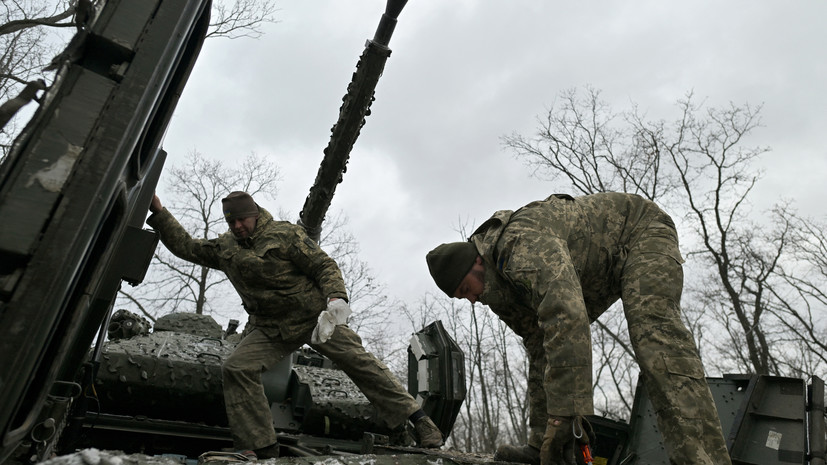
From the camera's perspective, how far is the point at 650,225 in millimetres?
3221

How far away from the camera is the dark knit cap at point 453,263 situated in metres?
3.25

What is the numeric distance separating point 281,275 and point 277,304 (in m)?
0.20

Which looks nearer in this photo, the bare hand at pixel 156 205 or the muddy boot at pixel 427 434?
the muddy boot at pixel 427 434

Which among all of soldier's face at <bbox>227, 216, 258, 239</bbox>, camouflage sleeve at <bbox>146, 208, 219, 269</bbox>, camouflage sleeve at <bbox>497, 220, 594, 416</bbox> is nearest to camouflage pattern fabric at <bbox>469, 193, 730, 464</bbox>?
camouflage sleeve at <bbox>497, 220, 594, 416</bbox>

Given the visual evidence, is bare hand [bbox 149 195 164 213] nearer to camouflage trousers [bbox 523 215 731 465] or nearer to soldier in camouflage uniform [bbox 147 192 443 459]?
soldier in camouflage uniform [bbox 147 192 443 459]

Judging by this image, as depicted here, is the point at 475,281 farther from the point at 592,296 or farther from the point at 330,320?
the point at 330,320

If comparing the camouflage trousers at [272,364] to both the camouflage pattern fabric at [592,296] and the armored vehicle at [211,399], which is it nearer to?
the armored vehicle at [211,399]

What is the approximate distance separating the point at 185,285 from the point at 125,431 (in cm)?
2011

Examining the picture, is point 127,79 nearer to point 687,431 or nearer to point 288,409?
point 687,431

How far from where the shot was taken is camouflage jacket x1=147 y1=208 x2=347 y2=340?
4180 millimetres

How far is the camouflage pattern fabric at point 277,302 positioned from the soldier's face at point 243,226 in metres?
0.04

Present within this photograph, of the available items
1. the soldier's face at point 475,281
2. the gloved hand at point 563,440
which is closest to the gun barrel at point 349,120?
the soldier's face at point 475,281

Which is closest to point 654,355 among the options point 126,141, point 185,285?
point 126,141

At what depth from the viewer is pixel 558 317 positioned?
8.32 ft
